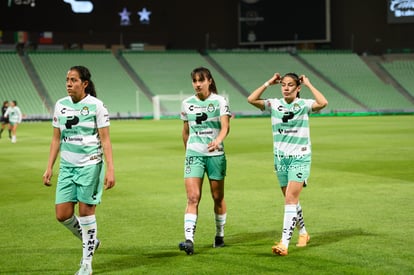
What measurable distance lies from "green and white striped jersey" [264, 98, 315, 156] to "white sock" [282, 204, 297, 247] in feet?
2.46

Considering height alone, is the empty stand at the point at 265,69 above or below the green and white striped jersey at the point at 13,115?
above

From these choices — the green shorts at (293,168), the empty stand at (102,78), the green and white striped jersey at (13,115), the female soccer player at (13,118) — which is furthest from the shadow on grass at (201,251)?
the empty stand at (102,78)

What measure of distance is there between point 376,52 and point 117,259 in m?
72.1

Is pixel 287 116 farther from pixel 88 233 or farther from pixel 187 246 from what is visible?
pixel 88 233

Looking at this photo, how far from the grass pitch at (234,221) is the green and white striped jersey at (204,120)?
1.36 m

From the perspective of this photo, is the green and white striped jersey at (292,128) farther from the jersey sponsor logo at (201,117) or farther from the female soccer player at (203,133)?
the jersey sponsor logo at (201,117)

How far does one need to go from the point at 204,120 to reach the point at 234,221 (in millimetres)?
3043

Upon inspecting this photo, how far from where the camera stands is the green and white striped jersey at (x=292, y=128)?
10.3 meters

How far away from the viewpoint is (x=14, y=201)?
1580 centimetres

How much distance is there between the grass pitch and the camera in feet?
30.9

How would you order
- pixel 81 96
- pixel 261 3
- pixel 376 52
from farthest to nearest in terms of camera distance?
pixel 376 52 → pixel 261 3 → pixel 81 96

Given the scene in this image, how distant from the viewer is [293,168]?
10234mm

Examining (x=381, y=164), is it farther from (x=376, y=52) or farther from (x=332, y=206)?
(x=376, y=52)

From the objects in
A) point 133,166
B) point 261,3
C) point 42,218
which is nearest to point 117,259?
point 42,218
